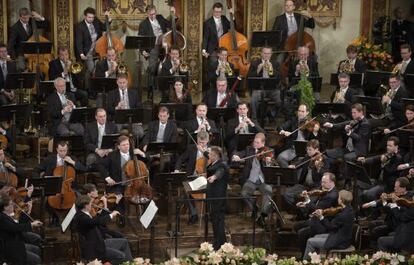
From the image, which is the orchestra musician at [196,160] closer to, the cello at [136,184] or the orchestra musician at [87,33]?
the cello at [136,184]

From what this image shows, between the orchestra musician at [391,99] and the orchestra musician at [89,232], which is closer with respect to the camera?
the orchestra musician at [89,232]

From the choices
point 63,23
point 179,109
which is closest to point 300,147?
point 179,109

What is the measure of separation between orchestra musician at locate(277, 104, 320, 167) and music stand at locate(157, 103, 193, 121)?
4.49ft

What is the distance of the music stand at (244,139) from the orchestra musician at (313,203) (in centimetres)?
129

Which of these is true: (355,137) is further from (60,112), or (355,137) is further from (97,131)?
(60,112)

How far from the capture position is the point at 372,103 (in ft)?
46.3

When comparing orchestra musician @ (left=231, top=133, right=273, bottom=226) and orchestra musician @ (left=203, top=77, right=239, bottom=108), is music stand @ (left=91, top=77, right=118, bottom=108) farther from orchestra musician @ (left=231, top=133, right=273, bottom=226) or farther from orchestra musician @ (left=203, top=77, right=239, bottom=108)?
orchestra musician @ (left=231, top=133, right=273, bottom=226)

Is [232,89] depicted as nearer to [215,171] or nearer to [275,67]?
[275,67]

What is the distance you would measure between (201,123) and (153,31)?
2495mm

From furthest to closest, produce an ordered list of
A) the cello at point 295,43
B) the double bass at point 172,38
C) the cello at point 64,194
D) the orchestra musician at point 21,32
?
the cello at point 295,43 < the double bass at point 172,38 < the orchestra musician at point 21,32 < the cello at point 64,194

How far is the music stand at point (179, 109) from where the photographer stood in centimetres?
1404

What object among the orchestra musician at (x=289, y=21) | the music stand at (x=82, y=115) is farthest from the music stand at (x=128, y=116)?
the orchestra musician at (x=289, y=21)

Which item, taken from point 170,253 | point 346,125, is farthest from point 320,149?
point 170,253

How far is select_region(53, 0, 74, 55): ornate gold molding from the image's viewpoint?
641 inches
